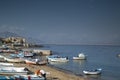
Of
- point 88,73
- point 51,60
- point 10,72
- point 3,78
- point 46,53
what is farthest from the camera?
point 46,53

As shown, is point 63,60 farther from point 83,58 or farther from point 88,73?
point 88,73

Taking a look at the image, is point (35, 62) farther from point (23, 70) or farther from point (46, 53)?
point (46, 53)

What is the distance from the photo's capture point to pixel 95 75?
39000 mm

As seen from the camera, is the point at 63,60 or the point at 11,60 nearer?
the point at 11,60

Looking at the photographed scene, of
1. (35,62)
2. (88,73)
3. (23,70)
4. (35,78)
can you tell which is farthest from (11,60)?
(35,78)

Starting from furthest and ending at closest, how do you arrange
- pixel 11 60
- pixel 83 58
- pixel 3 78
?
pixel 83 58, pixel 11 60, pixel 3 78

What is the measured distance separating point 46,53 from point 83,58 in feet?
53.2

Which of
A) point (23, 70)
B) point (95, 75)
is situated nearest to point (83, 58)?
point (95, 75)

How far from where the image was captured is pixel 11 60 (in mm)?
47188

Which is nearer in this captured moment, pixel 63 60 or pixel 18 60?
pixel 18 60

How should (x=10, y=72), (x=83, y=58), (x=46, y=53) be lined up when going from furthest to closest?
1. (x=46, y=53)
2. (x=83, y=58)
3. (x=10, y=72)

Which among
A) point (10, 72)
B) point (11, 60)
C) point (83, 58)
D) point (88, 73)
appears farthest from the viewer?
point (83, 58)

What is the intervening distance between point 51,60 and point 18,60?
1684 cm

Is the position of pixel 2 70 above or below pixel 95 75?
above
